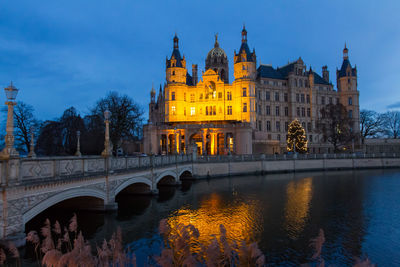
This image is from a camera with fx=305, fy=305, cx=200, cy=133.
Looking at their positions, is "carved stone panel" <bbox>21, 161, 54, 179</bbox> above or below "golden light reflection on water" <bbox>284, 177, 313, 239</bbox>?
above

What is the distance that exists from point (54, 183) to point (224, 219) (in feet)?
32.5

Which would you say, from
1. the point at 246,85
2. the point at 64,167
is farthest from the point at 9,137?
the point at 246,85

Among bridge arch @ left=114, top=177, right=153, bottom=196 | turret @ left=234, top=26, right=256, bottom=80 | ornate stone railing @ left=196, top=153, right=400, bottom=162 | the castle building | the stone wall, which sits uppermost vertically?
turret @ left=234, top=26, right=256, bottom=80

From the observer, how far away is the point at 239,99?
65.1 m

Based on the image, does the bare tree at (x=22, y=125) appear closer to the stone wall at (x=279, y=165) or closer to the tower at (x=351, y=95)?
the stone wall at (x=279, y=165)

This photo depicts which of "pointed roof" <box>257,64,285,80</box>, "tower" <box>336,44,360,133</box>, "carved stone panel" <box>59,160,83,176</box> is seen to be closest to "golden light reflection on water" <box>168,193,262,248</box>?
"carved stone panel" <box>59,160,83,176</box>

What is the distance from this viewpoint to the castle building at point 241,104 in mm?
56875

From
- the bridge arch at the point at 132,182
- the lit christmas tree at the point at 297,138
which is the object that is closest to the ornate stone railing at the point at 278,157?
the lit christmas tree at the point at 297,138

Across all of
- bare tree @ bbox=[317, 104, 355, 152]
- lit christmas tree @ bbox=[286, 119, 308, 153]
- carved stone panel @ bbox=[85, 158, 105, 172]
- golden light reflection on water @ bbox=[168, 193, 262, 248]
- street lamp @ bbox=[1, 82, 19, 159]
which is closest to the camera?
street lamp @ bbox=[1, 82, 19, 159]

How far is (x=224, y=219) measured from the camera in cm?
1834

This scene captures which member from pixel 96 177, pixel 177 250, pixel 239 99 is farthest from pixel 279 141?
pixel 177 250

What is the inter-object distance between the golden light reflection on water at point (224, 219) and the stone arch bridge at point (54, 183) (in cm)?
421

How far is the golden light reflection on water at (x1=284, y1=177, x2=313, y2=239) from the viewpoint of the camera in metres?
16.2

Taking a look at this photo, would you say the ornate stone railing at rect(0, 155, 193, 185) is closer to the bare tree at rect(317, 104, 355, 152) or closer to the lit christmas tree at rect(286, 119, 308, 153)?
the lit christmas tree at rect(286, 119, 308, 153)
